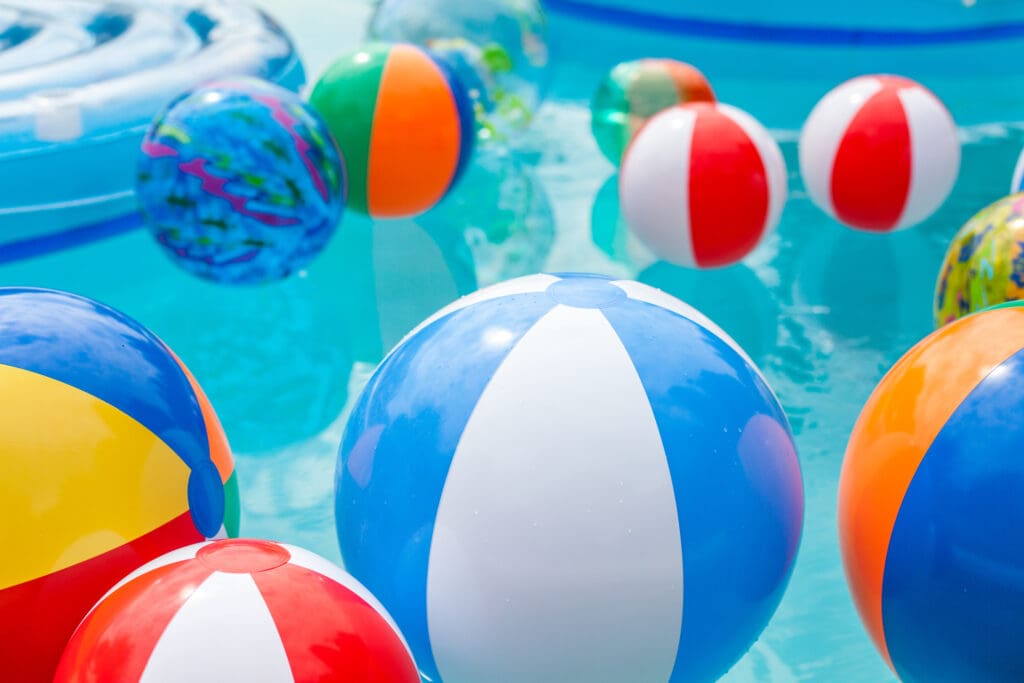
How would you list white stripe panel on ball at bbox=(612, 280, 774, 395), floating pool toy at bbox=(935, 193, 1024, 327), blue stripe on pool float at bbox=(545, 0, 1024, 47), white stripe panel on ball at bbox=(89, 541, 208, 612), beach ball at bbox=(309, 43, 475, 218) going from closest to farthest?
1. white stripe panel on ball at bbox=(89, 541, 208, 612)
2. white stripe panel on ball at bbox=(612, 280, 774, 395)
3. floating pool toy at bbox=(935, 193, 1024, 327)
4. beach ball at bbox=(309, 43, 475, 218)
5. blue stripe on pool float at bbox=(545, 0, 1024, 47)

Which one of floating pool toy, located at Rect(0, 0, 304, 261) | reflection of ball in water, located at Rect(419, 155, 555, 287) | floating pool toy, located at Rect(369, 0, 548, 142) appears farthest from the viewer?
floating pool toy, located at Rect(369, 0, 548, 142)

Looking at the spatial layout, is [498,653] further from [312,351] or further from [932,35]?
[932,35]

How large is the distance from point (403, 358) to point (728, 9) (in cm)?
616

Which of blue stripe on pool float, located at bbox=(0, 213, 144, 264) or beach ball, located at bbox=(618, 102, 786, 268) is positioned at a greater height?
beach ball, located at bbox=(618, 102, 786, 268)

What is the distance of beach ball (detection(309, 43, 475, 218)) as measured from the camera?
468 centimetres

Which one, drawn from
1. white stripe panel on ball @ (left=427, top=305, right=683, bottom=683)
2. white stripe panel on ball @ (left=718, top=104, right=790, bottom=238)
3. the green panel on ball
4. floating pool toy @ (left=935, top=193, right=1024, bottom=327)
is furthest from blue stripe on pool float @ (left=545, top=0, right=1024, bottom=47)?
white stripe panel on ball @ (left=427, top=305, right=683, bottom=683)

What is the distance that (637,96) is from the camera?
18.2 ft

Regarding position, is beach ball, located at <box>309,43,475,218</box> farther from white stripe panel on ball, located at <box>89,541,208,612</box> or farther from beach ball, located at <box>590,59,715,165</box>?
white stripe panel on ball, located at <box>89,541,208,612</box>

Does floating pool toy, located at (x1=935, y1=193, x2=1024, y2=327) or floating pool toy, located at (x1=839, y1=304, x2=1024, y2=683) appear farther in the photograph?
floating pool toy, located at (x1=935, y1=193, x2=1024, y2=327)

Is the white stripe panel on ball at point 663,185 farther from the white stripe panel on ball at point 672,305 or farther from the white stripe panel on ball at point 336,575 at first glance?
the white stripe panel on ball at point 336,575

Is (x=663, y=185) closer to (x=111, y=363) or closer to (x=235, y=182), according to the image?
(x=235, y=182)

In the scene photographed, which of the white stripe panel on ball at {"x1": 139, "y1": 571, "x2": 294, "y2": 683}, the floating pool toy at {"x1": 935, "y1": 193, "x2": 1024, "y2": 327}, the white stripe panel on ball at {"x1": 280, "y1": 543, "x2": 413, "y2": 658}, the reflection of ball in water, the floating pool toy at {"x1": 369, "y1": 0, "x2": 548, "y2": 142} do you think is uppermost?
the floating pool toy at {"x1": 935, "y1": 193, "x2": 1024, "y2": 327}

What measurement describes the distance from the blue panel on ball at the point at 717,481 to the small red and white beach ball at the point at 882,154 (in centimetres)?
243

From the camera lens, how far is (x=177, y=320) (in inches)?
171
